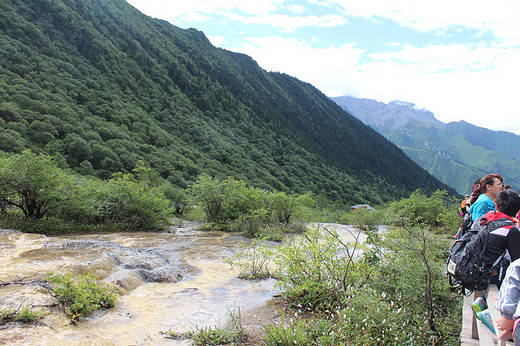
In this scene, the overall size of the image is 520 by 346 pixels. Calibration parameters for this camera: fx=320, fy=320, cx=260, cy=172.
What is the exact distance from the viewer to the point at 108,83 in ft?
250

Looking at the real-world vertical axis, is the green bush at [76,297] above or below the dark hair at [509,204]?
below

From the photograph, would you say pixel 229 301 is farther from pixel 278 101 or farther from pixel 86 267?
pixel 278 101

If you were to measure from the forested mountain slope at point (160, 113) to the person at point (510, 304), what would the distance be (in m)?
43.5

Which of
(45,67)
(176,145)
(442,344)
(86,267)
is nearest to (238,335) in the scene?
(442,344)

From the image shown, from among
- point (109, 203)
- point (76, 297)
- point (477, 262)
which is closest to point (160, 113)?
point (109, 203)

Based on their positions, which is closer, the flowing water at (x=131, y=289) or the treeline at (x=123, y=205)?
the flowing water at (x=131, y=289)

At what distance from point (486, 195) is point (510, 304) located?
3.18 meters

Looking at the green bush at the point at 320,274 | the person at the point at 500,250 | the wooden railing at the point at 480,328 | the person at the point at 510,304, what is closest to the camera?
the person at the point at 510,304

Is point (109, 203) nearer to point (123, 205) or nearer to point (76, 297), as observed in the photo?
point (123, 205)

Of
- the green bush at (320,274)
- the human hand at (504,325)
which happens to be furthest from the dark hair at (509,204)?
the green bush at (320,274)

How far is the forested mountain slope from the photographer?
48.8m

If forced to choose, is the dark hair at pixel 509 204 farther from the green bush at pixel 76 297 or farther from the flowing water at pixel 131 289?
the green bush at pixel 76 297

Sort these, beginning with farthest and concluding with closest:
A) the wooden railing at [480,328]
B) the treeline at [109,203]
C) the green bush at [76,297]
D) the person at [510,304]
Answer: the treeline at [109,203], the green bush at [76,297], the wooden railing at [480,328], the person at [510,304]

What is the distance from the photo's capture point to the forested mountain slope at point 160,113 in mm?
48844
